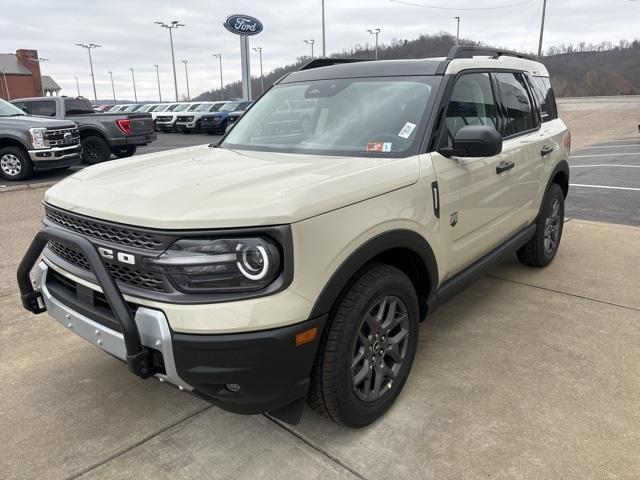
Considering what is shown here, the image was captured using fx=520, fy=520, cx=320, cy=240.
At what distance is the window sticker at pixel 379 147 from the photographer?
114 inches

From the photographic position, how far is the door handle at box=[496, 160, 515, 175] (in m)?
3.49

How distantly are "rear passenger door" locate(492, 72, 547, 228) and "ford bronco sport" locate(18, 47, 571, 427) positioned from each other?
0.21 ft

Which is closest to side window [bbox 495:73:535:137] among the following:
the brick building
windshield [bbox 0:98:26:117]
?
windshield [bbox 0:98:26:117]

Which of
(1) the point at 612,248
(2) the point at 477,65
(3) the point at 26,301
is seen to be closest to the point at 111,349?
(3) the point at 26,301

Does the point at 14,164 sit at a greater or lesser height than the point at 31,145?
lesser

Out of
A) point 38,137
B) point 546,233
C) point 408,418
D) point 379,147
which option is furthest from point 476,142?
point 38,137

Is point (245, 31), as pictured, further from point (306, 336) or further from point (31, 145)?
point (306, 336)

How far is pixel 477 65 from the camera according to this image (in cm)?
355

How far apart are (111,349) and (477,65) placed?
2895 mm

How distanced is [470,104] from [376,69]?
658 mm

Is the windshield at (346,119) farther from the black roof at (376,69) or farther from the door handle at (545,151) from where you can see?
the door handle at (545,151)

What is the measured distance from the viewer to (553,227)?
499 centimetres

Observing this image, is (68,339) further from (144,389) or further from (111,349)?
(111,349)

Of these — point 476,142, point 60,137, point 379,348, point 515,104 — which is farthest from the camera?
point 60,137
